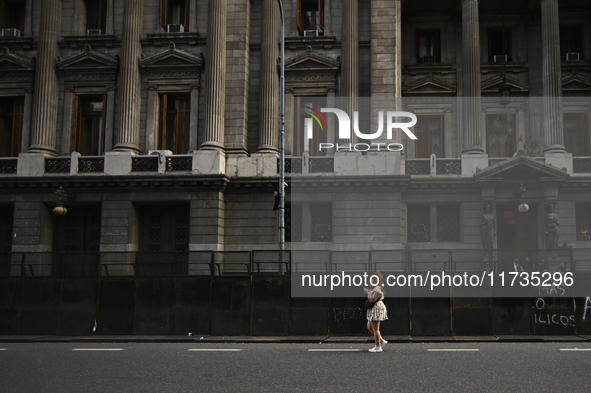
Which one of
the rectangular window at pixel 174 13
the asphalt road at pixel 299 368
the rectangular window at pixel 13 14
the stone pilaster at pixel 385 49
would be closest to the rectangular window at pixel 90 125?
the rectangular window at pixel 174 13

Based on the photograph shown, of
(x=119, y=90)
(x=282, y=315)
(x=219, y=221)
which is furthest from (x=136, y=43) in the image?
(x=282, y=315)

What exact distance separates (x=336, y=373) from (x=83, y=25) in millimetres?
28349

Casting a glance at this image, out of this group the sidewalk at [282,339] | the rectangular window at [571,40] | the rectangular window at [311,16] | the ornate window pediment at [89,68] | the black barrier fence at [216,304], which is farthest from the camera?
the rectangular window at [571,40]

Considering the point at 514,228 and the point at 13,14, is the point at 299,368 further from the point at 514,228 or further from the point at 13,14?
the point at 13,14

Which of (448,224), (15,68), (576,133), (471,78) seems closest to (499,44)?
(471,78)

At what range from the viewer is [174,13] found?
3441 cm

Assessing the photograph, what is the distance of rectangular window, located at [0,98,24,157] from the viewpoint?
3394 cm

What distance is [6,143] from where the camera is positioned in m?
34.4

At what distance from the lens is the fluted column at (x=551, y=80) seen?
31.8m

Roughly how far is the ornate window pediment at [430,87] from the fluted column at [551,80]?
4946 mm

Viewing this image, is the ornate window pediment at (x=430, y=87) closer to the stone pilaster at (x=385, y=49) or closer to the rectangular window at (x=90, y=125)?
the stone pilaster at (x=385, y=49)

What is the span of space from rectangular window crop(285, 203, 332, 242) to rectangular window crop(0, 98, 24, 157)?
15.5 meters

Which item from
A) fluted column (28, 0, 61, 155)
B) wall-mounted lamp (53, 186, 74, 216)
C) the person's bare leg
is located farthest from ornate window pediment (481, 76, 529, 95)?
fluted column (28, 0, 61, 155)

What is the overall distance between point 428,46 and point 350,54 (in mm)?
6492
